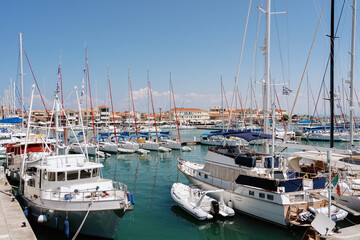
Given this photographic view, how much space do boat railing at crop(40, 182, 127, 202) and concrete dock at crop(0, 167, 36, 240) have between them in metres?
1.52

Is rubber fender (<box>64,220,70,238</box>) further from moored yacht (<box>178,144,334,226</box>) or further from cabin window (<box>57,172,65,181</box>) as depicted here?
moored yacht (<box>178,144,334,226</box>)

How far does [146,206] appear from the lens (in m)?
20.5

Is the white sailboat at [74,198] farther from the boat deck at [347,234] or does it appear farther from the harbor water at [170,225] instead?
the boat deck at [347,234]

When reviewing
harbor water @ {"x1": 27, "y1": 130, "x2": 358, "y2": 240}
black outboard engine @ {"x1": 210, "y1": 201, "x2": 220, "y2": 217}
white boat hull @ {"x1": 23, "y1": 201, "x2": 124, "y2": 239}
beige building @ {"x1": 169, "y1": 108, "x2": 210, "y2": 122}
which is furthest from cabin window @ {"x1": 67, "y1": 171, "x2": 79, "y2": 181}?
beige building @ {"x1": 169, "y1": 108, "x2": 210, "y2": 122}

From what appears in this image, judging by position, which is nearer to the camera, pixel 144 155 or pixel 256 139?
pixel 256 139

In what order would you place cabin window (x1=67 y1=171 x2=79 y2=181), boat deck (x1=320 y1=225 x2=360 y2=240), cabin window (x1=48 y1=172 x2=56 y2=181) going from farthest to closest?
cabin window (x1=67 y1=171 x2=79 y2=181) < cabin window (x1=48 y1=172 x2=56 y2=181) < boat deck (x1=320 y1=225 x2=360 y2=240)

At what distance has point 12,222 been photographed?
1359cm

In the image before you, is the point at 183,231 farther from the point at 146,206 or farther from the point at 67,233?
the point at 67,233

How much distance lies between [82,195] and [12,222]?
3311 millimetres

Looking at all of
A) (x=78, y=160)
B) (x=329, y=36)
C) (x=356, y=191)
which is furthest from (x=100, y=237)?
(x=329, y=36)

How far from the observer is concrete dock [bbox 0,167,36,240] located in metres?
12.2

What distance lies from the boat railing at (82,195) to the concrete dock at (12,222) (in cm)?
152

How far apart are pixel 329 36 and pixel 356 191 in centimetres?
1411

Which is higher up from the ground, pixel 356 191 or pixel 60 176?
pixel 60 176
